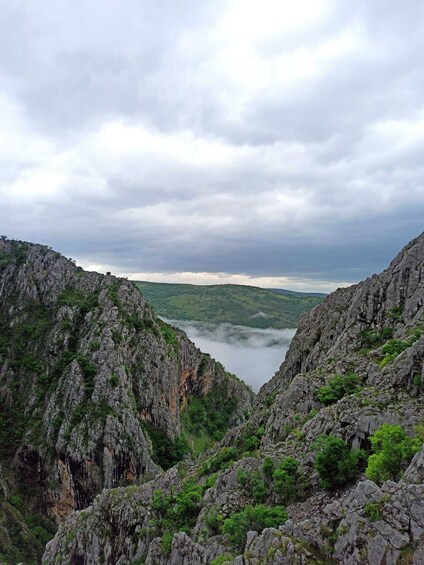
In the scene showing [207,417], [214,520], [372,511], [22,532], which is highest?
[372,511]

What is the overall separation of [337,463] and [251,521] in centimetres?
675

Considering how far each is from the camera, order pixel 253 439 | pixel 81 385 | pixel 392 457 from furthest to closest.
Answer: pixel 81 385
pixel 253 439
pixel 392 457

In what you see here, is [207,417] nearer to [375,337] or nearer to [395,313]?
[375,337]

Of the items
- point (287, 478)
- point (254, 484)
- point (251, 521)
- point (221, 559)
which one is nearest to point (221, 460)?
point (254, 484)

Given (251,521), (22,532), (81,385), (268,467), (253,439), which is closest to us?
(251,521)

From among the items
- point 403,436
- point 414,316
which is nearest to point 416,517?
point 403,436

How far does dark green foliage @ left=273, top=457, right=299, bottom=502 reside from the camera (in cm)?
2381

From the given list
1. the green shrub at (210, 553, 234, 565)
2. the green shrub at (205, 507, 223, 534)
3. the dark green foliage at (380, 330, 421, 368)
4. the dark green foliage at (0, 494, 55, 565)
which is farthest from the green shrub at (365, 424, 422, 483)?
the dark green foliage at (0, 494, 55, 565)

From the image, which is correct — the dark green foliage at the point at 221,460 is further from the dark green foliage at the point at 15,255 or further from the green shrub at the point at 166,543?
the dark green foliage at the point at 15,255

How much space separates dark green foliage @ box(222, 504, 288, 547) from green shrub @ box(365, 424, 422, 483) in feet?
21.8

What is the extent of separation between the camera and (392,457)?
18609 mm

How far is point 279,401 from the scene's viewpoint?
36938mm

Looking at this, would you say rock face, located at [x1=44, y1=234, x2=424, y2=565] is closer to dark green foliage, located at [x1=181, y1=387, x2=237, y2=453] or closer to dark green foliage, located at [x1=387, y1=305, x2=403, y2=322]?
dark green foliage, located at [x1=387, y1=305, x2=403, y2=322]

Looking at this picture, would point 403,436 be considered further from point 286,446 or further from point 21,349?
point 21,349
